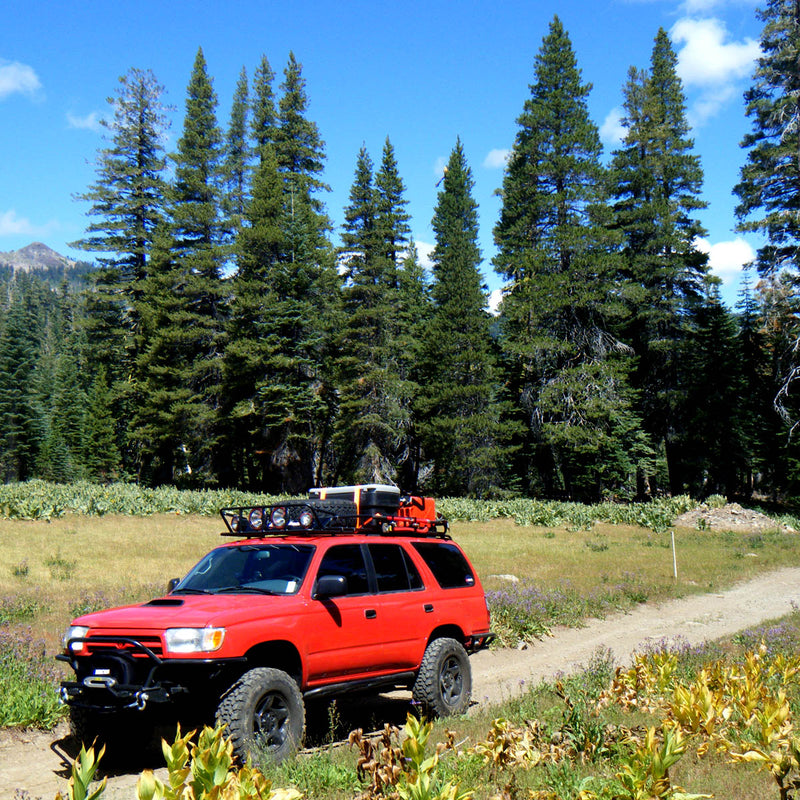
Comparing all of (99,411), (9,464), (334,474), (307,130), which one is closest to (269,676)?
(334,474)

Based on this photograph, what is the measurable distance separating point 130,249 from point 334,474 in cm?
2099

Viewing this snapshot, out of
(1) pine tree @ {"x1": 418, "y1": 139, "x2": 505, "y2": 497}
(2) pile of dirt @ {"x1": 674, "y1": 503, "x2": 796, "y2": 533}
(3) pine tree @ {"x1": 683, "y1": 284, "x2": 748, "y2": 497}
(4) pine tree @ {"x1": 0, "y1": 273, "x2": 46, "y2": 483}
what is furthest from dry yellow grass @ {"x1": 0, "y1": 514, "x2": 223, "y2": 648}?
(4) pine tree @ {"x1": 0, "y1": 273, "x2": 46, "y2": 483}

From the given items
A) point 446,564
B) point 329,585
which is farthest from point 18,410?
point 329,585

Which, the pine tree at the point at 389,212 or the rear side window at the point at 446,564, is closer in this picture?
the rear side window at the point at 446,564

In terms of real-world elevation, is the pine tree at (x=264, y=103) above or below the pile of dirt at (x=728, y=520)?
above

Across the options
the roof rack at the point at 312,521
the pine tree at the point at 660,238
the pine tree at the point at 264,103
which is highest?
the pine tree at the point at 264,103

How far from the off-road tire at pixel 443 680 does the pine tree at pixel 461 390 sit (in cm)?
3299

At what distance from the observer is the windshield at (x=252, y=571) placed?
22.8 ft

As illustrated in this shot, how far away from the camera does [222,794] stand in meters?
3.58

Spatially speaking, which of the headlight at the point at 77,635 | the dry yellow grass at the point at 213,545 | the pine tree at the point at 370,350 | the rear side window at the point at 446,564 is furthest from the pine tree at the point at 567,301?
the headlight at the point at 77,635

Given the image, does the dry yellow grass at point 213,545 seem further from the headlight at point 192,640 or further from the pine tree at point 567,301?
the pine tree at point 567,301

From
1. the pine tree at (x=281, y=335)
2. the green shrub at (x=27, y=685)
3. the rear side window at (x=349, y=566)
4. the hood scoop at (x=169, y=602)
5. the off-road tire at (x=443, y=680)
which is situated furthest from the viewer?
the pine tree at (x=281, y=335)

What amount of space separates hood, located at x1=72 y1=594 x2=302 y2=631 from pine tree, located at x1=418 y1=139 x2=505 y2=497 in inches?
1369

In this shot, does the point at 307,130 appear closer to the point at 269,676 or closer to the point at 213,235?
the point at 213,235
